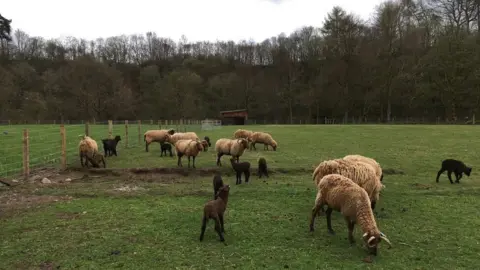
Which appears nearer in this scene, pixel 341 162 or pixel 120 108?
pixel 341 162

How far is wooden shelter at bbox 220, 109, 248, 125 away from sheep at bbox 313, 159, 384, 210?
6182cm

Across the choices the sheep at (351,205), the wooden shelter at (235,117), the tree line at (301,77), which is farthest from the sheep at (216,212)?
the wooden shelter at (235,117)

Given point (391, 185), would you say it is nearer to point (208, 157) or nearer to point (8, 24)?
point (208, 157)

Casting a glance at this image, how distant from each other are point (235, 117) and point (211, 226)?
63788mm

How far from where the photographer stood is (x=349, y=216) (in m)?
6.48

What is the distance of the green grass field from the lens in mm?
5789

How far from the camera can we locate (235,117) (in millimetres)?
71000

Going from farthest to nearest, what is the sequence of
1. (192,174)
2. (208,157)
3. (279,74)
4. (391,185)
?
(279,74)
(208,157)
(192,174)
(391,185)

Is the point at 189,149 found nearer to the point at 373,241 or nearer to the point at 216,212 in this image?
the point at 216,212

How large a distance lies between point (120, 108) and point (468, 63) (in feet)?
224

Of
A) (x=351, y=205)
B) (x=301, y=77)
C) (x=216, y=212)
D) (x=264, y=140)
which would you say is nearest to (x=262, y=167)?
(x=216, y=212)

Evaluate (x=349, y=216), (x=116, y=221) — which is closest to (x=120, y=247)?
(x=116, y=221)

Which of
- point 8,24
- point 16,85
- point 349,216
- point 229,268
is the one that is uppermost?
point 8,24

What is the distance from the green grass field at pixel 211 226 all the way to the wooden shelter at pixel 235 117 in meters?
58.2
